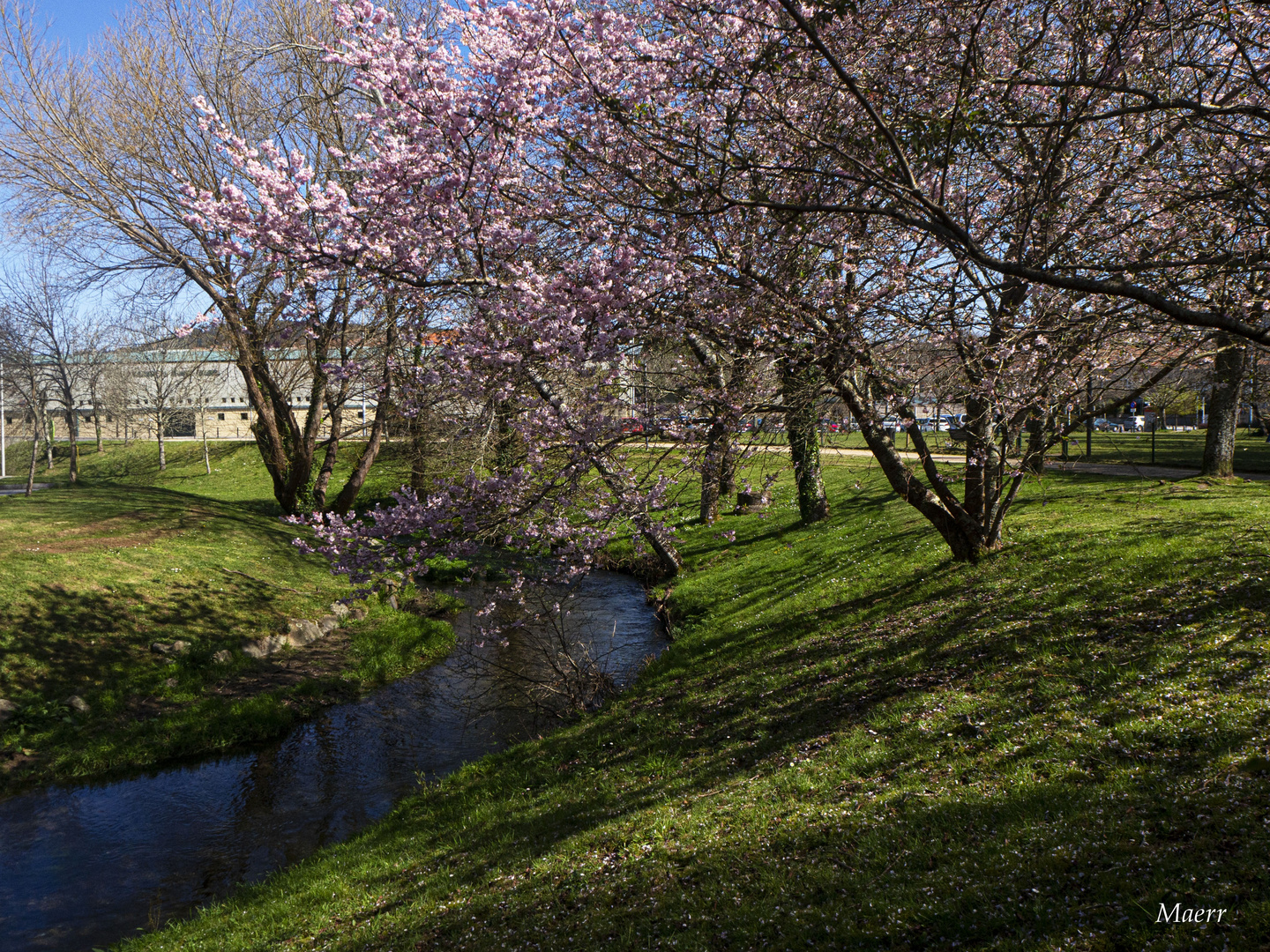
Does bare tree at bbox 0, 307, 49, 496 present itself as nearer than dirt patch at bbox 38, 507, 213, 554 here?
No

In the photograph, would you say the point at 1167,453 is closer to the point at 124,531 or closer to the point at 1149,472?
the point at 1149,472

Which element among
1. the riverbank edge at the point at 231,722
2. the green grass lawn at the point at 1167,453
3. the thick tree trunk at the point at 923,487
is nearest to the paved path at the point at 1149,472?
the green grass lawn at the point at 1167,453

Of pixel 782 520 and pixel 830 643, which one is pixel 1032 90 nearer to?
pixel 830 643

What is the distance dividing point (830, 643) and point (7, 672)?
43.0ft

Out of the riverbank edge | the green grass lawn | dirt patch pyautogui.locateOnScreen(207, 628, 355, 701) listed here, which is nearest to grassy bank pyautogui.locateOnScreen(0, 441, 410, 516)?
dirt patch pyautogui.locateOnScreen(207, 628, 355, 701)

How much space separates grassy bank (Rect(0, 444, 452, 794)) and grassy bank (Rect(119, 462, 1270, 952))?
5.36 meters

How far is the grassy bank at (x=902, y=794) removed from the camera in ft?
15.0

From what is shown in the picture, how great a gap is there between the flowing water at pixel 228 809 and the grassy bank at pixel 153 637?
28.2 inches

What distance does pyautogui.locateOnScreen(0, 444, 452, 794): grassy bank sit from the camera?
469 inches

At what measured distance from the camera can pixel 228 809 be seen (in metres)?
10.3

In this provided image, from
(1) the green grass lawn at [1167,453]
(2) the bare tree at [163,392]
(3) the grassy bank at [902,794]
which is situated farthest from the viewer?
(2) the bare tree at [163,392]

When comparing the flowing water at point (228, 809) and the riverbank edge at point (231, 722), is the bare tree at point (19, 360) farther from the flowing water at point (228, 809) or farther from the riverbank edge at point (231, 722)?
the flowing water at point (228, 809)

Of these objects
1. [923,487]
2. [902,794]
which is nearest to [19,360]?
[923,487]

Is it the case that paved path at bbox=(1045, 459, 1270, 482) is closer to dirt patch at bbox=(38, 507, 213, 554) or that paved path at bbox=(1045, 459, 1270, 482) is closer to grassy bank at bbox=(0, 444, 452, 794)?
grassy bank at bbox=(0, 444, 452, 794)
